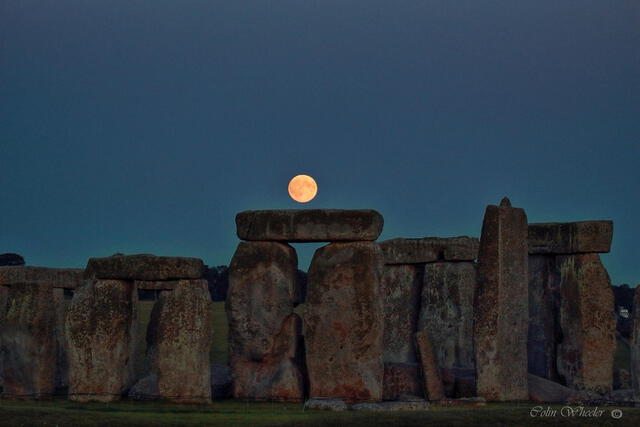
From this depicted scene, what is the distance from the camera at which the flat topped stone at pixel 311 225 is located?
22594 mm

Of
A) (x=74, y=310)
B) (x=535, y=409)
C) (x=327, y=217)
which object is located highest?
(x=327, y=217)

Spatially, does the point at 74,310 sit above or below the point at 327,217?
below

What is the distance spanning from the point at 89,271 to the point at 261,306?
10.8 feet

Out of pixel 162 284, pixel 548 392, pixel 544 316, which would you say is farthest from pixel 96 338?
pixel 544 316

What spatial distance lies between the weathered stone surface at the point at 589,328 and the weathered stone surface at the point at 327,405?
6888mm

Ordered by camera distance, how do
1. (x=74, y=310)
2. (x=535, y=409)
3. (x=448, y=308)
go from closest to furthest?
(x=535, y=409), (x=74, y=310), (x=448, y=308)

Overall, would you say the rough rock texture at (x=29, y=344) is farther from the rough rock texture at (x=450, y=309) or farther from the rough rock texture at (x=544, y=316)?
the rough rock texture at (x=450, y=309)

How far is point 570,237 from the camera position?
2566cm

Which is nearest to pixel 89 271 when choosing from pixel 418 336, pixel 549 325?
pixel 418 336

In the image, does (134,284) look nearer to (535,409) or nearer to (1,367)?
(1,367)

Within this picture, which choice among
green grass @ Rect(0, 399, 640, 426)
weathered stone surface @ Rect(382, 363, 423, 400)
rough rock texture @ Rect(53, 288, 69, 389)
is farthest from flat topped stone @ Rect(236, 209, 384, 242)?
rough rock texture @ Rect(53, 288, 69, 389)

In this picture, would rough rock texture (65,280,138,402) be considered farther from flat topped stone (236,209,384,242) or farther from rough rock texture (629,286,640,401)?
rough rock texture (629,286,640,401)

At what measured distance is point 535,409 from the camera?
60.5 ft

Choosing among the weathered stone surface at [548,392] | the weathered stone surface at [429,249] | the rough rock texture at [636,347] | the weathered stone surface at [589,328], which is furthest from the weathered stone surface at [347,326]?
the weathered stone surface at [429,249]
